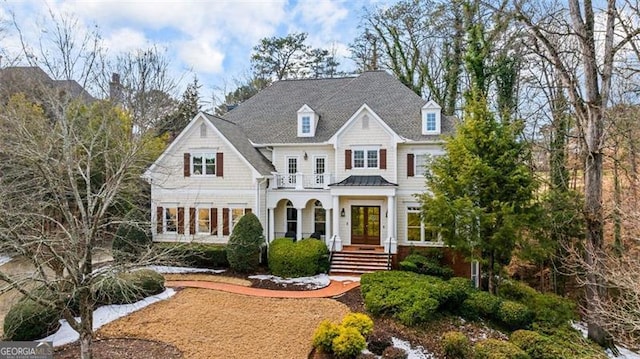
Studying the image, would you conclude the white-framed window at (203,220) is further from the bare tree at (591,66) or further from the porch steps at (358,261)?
the bare tree at (591,66)

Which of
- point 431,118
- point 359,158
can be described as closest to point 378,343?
point 359,158

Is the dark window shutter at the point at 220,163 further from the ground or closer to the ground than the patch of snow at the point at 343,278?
further from the ground

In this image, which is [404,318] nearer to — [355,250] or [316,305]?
[316,305]

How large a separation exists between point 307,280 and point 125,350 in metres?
8.43

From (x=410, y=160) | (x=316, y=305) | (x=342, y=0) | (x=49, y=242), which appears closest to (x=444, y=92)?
(x=410, y=160)

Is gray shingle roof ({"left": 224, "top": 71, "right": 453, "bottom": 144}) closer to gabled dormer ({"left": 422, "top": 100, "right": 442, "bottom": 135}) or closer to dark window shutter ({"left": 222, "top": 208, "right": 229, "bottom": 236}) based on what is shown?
gabled dormer ({"left": 422, "top": 100, "right": 442, "bottom": 135})

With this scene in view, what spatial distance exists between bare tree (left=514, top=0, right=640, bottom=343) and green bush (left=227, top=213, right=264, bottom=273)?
13.1m

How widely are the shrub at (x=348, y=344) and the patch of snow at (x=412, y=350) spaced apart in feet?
4.93

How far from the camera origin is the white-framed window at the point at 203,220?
19891mm

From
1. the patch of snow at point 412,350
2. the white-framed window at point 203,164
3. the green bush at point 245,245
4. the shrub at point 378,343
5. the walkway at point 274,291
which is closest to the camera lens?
the shrub at point 378,343

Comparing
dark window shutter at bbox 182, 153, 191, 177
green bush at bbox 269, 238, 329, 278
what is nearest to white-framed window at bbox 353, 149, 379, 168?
green bush at bbox 269, 238, 329, 278

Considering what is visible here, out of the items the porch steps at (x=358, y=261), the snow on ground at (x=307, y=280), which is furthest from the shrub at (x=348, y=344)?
the porch steps at (x=358, y=261)

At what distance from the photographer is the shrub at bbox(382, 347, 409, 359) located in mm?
9852

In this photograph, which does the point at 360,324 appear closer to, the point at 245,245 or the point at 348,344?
the point at 348,344
